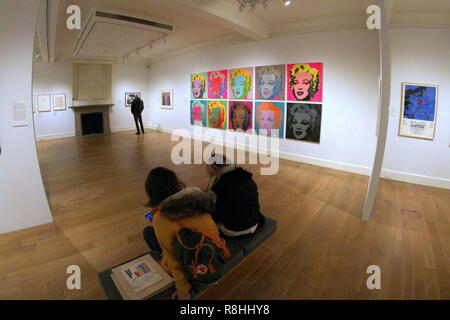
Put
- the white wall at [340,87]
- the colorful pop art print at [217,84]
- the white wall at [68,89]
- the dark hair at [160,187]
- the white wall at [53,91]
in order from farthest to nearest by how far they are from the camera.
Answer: the white wall at [68,89] < the white wall at [53,91] < the colorful pop art print at [217,84] < the white wall at [340,87] < the dark hair at [160,187]

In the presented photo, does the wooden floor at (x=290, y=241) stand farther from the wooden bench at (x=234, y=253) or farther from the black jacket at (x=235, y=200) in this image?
the black jacket at (x=235, y=200)

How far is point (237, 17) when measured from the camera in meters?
5.73

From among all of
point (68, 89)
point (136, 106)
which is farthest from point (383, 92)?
point (68, 89)

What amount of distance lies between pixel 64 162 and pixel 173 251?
6377 mm

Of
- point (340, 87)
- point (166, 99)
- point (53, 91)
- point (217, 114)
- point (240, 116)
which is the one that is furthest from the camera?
point (166, 99)

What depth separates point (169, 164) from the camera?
6.72m

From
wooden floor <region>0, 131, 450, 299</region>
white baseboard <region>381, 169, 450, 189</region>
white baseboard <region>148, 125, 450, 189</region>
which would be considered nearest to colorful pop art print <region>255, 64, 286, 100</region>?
white baseboard <region>148, 125, 450, 189</region>

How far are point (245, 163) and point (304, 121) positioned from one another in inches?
71.8

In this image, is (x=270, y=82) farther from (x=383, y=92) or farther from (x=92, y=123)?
(x=92, y=123)

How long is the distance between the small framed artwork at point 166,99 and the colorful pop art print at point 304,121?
234 inches

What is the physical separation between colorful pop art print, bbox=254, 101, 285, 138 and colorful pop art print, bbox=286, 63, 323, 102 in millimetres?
442

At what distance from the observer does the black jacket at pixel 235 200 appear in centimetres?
222

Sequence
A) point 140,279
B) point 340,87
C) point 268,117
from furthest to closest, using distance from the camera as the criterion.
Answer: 1. point 268,117
2. point 340,87
3. point 140,279

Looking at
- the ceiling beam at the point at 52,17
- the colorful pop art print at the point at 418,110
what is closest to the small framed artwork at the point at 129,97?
the ceiling beam at the point at 52,17
